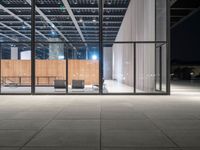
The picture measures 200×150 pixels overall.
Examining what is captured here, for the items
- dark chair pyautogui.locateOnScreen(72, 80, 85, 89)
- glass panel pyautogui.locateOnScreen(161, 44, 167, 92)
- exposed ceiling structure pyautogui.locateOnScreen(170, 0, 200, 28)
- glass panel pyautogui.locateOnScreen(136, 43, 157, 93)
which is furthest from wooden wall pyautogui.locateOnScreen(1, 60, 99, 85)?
exposed ceiling structure pyautogui.locateOnScreen(170, 0, 200, 28)

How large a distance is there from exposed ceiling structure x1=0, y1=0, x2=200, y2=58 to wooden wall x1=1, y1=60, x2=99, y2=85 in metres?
1.79

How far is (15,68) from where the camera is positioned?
76.0ft

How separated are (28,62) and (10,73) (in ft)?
7.75

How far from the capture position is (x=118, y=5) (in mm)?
22453

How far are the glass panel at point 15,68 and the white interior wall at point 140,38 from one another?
6.17 meters

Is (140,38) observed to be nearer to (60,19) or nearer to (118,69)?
(60,19)

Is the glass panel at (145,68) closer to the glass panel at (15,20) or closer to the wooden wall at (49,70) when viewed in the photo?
the wooden wall at (49,70)

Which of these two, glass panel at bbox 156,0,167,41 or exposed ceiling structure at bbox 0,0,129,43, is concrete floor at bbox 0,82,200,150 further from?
exposed ceiling structure at bbox 0,0,129,43

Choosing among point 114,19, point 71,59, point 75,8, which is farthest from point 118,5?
point 71,59

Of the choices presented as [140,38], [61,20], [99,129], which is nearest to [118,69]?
[140,38]

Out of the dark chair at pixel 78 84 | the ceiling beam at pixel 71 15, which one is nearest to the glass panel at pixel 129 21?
the ceiling beam at pixel 71 15

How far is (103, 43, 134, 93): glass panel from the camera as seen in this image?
839 inches

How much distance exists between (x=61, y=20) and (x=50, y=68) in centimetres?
334

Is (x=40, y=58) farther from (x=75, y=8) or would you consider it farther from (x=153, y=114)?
(x=153, y=114)
